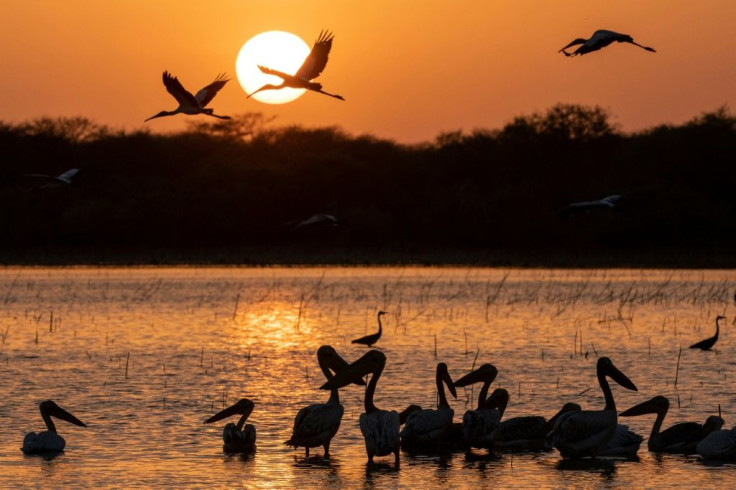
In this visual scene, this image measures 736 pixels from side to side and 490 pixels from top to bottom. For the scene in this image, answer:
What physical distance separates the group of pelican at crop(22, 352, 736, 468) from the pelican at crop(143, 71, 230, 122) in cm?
381

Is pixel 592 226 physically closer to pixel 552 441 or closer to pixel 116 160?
pixel 116 160

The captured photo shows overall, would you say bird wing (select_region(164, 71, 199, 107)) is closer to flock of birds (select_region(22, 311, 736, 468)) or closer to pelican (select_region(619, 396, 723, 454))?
flock of birds (select_region(22, 311, 736, 468))

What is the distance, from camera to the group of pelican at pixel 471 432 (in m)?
10.6

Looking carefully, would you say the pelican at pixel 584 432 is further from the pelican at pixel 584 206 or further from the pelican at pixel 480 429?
the pelican at pixel 584 206

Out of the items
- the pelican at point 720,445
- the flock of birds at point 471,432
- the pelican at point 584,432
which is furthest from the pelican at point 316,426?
the pelican at point 720,445

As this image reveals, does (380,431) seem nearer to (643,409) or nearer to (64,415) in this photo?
(643,409)

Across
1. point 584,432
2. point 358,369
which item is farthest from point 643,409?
point 358,369

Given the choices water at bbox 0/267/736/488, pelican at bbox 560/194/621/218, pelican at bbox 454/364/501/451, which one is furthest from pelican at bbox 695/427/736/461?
pelican at bbox 560/194/621/218

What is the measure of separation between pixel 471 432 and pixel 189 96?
16.2ft

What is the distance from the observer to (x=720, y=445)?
10500 millimetres

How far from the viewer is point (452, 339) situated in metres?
20.9

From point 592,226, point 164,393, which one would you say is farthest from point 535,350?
point 592,226

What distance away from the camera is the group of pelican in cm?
1056

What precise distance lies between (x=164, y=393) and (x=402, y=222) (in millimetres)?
44349
